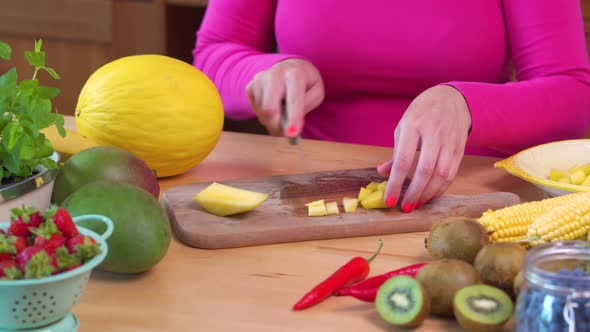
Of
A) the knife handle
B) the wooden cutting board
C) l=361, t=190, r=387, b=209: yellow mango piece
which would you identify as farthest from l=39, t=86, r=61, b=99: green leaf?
l=361, t=190, r=387, b=209: yellow mango piece

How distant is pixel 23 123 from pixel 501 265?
22.4 inches

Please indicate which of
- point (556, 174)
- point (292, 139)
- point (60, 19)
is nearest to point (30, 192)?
point (292, 139)

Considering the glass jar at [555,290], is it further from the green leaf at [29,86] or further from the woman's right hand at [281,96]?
the green leaf at [29,86]

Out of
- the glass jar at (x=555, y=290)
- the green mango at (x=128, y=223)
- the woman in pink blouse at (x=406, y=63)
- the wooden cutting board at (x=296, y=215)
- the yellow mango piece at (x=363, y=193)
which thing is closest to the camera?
the glass jar at (x=555, y=290)

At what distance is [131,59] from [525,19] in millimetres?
752

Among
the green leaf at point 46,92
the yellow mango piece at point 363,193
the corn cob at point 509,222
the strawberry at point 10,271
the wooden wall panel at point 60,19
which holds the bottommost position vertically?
the wooden wall panel at point 60,19

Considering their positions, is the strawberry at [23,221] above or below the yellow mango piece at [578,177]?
above

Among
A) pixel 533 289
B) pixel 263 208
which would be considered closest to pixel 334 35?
pixel 263 208

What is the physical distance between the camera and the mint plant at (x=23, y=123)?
0.96 meters

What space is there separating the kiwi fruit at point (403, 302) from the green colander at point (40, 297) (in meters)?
0.29

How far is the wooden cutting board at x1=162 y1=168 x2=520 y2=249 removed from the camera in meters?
1.08

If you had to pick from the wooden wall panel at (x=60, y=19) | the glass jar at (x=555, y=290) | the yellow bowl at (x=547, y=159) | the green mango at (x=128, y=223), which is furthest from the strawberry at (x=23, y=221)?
the wooden wall panel at (x=60, y=19)

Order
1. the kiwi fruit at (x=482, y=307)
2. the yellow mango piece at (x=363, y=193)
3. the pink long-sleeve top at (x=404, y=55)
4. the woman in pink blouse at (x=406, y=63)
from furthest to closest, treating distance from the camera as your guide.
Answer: the pink long-sleeve top at (x=404, y=55)
the woman in pink blouse at (x=406, y=63)
the yellow mango piece at (x=363, y=193)
the kiwi fruit at (x=482, y=307)

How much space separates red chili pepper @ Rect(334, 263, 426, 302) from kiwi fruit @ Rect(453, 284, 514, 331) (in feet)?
0.36
